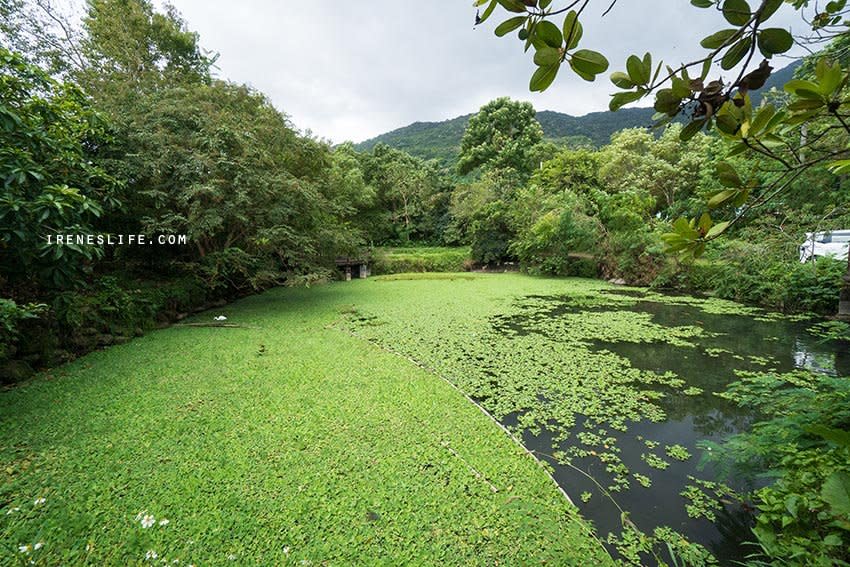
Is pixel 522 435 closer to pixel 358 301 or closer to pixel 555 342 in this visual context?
pixel 555 342

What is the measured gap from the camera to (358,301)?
22.8ft

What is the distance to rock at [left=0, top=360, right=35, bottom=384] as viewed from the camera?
2795 mm

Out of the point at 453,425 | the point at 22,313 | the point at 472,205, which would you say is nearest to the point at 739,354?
the point at 453,425

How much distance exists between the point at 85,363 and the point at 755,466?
16.5 ft

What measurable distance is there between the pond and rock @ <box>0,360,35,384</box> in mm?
3080

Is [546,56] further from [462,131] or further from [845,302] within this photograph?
[462,131]

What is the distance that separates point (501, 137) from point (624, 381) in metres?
16.4

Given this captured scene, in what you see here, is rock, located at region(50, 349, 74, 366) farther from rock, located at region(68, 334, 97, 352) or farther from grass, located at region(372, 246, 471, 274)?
grass, located at region(372, 246, 471, 274)

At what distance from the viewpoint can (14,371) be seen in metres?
2.85

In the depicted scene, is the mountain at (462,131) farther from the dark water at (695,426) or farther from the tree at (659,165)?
the dark water at (695,426)

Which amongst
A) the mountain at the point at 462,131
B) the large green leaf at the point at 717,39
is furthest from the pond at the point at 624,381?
the mountain at the point at 462,131

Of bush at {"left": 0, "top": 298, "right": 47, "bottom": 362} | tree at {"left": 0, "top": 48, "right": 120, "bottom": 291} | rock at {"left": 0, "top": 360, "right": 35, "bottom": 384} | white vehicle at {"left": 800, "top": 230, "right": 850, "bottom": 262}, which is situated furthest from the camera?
white vehicle at {"left": 800, "top": 230, "right": 850, "bottom": 262}

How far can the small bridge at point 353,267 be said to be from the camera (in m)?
11.2

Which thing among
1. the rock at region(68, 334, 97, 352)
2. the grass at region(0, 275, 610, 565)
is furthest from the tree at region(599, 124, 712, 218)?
the rock at region(68, 334, 97, 352)
